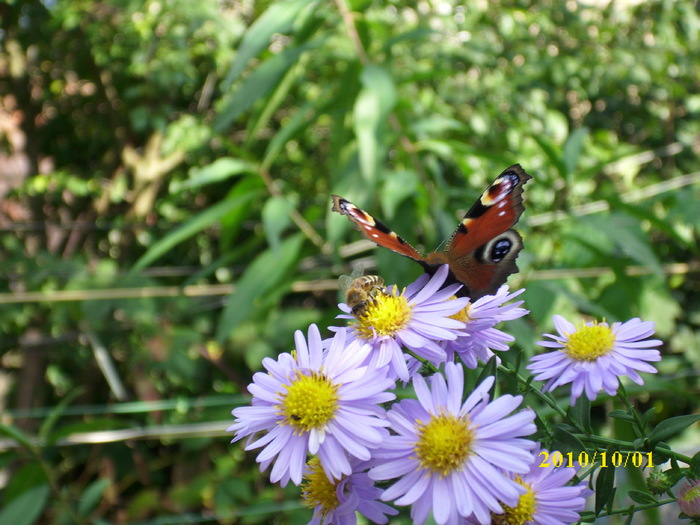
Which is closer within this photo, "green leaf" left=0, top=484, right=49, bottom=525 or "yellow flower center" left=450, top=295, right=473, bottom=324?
"yellow flower center" left=450, top=295, right=473, bottom=324

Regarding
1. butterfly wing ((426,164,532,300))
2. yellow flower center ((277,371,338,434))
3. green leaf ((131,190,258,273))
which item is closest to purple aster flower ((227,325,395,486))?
yellow flower center ((277,371,338,434))

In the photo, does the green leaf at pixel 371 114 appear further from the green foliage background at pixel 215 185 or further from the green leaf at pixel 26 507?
the green leaf at pixel 26 507

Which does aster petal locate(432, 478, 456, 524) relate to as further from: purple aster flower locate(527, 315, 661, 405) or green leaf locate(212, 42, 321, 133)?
green leaf locate(212, 42, 321, 133)

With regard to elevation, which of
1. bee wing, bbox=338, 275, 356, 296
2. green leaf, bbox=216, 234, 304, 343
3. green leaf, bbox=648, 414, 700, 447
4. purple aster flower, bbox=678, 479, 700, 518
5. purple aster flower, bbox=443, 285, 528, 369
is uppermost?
green leaf, bbox=216, 234, 304, 343

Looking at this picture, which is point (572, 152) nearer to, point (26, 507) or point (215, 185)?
point (26, 507)

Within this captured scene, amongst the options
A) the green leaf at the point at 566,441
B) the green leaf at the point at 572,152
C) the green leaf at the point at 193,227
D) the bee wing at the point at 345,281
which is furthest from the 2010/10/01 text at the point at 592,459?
the green leaf at the point at 193,227
